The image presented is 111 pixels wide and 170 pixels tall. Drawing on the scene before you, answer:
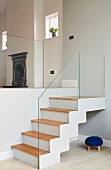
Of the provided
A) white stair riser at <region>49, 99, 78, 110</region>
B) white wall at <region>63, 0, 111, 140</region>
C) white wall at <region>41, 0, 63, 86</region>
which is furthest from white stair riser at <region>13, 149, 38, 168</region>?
white wall at <region>41, 0, 63, 86</region>

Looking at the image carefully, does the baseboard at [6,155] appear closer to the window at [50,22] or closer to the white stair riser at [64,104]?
the white stair riser at [64,104]

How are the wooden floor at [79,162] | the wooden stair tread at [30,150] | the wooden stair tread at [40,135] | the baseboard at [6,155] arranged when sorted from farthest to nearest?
the baseboard at [6,155] → the wooden stair tread at [40,135] → the wooden stair tread at [30,150] → the wooden floor at [79,162]

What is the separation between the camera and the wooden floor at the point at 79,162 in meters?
3.41

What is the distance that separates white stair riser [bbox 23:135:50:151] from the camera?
11.8 feet

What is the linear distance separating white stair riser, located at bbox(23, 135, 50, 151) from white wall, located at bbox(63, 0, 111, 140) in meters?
1.61

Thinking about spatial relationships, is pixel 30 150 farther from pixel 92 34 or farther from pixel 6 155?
pixel 92 34

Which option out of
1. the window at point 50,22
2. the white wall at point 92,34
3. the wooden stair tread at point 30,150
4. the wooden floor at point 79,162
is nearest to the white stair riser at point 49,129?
the wooden stair tread at point 30,150

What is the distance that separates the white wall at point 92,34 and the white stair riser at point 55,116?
116 centimetres

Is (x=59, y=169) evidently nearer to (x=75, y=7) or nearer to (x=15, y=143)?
(x=15, y=143)

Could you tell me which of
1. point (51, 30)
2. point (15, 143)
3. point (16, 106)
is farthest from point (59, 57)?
point (15, 143)

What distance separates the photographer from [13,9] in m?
7.56

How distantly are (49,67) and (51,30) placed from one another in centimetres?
106

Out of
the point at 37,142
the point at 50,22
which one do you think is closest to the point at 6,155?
the point at 37,142

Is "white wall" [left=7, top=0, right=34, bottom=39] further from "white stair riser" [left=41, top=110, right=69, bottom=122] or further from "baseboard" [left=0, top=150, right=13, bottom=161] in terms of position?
→ "baseboard" [left=0, top=150, right=13, bottom=161]
